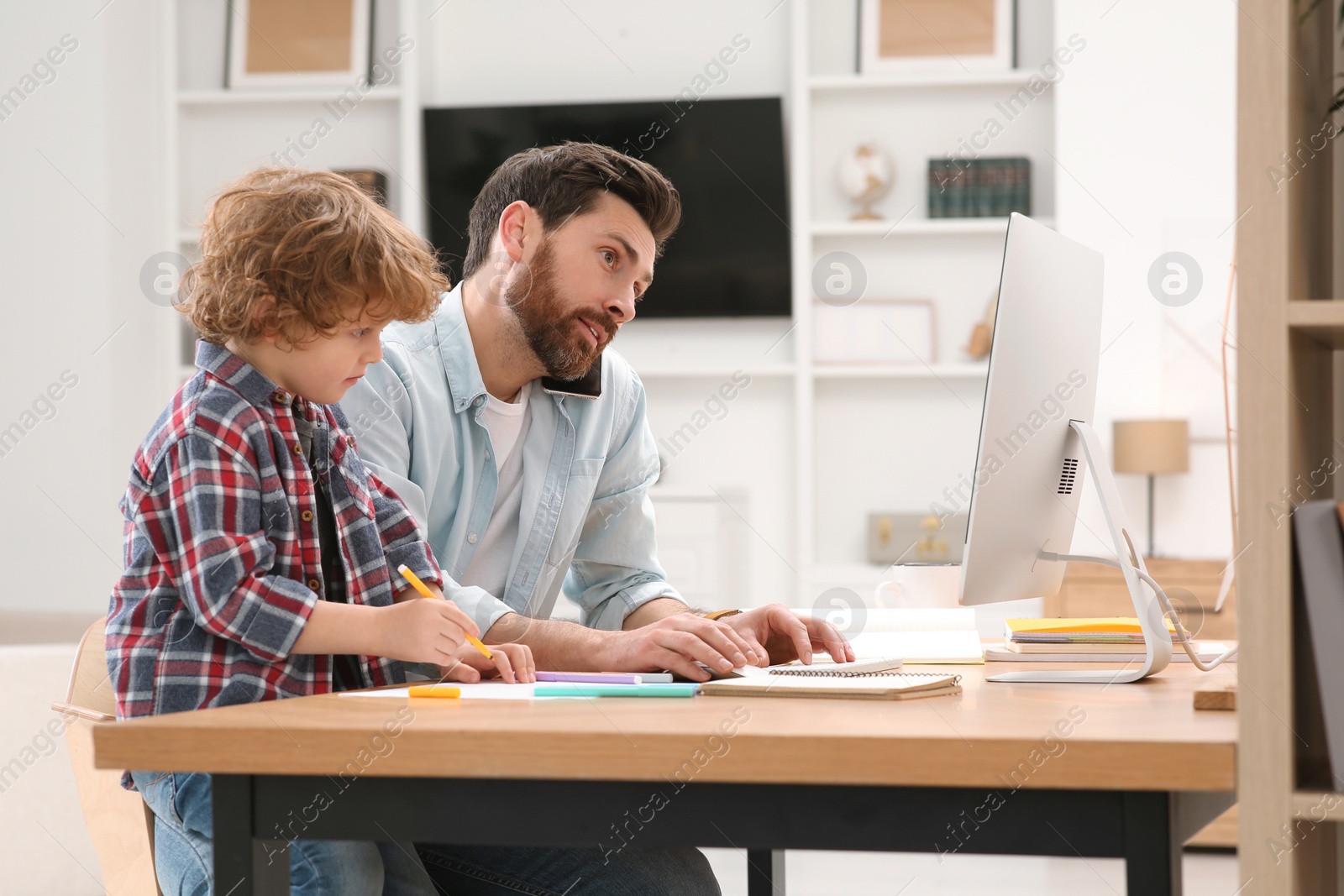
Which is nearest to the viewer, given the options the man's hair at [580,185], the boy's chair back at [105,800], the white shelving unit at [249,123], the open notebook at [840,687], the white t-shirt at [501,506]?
the open notebook at [840,687]

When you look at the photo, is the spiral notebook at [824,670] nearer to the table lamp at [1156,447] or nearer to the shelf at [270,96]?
the table lamp at [1156,447]

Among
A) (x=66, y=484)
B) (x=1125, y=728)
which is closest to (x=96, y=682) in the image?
(x=1125, y=728)

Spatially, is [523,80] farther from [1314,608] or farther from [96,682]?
[1314,608]

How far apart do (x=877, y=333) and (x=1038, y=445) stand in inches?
131

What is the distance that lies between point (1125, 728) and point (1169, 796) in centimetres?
6

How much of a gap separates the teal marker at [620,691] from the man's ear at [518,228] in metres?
0.94

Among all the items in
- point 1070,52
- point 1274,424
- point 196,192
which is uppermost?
point 1070,52

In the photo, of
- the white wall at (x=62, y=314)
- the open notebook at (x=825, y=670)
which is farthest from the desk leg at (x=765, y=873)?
the white wall at (x=62, y=314)

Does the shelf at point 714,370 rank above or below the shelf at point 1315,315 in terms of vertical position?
above

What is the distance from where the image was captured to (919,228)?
14.4 ft

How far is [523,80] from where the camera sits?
479 cm

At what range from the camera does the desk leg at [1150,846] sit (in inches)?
29.2

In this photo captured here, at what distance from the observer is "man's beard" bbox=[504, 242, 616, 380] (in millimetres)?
1699

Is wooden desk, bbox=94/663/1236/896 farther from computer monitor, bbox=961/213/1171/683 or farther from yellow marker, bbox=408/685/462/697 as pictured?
computer monitor, bbox=961/213/1171/683
